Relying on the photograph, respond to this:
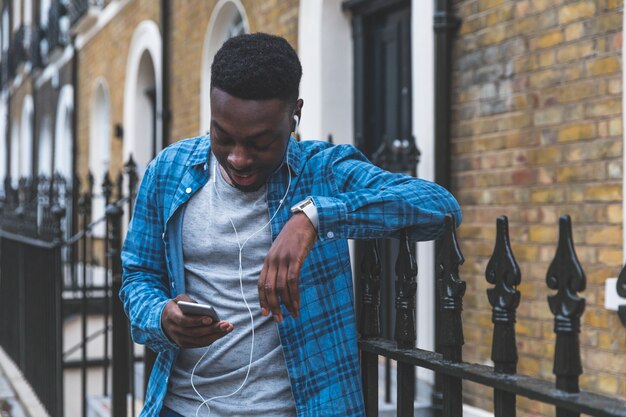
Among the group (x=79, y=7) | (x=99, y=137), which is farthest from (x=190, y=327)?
(x=79, y=7)

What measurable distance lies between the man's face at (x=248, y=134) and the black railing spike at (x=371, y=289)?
33cm

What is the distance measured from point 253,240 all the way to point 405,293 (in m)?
0.37

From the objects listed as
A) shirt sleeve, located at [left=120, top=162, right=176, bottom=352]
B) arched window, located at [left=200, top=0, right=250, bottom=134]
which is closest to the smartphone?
shirt sleeve, located at [left=120, top=162, right=176, bottom=352]

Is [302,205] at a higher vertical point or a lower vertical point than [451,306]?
higher

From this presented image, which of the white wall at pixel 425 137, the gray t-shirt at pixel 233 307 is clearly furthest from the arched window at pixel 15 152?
the gray t-shirt at pixel 233 307

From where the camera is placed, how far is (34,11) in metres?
21.9

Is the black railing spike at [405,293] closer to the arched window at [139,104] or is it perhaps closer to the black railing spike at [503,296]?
the black railing spike at [503,296]

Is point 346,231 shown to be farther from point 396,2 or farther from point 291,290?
point 396,2

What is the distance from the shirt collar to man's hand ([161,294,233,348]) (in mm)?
358

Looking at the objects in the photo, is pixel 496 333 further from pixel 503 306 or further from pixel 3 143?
pixel 3 143

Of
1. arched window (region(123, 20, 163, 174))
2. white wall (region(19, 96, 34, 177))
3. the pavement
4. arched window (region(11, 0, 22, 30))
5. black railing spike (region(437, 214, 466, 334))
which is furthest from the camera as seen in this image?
arched window (region(11, 0, 22, 30))

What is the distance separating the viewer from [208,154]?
2303 millimetres

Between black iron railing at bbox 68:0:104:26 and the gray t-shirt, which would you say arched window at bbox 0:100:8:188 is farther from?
the gray t-shirt

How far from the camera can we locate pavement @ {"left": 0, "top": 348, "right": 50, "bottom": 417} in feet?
19.8
